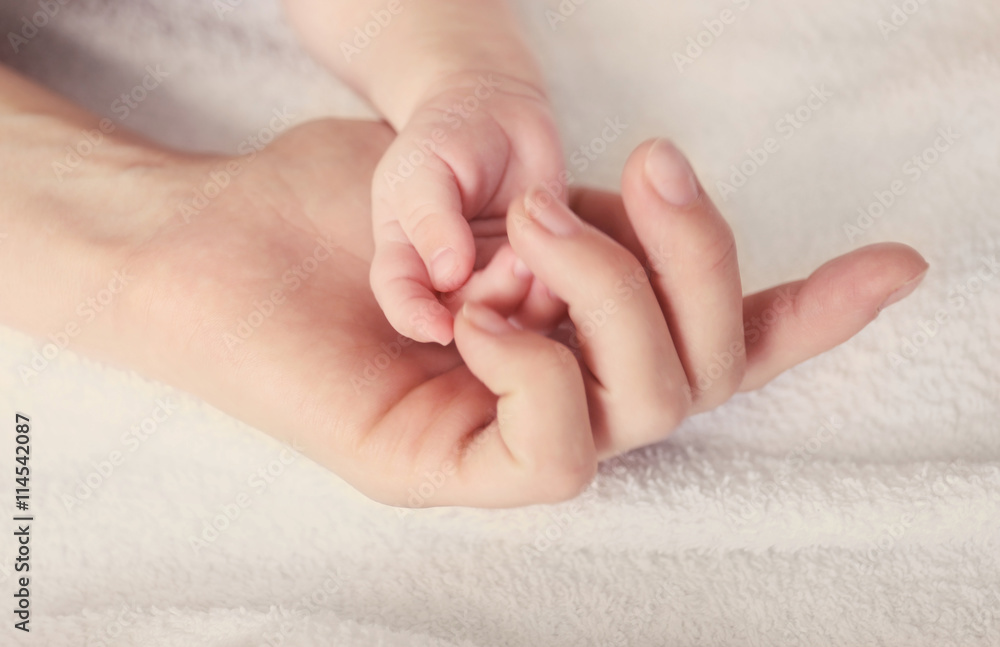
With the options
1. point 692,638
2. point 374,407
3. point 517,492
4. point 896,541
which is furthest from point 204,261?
point 896,541

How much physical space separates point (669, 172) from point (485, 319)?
0.15 metres

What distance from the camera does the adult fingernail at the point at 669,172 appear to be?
50 cm

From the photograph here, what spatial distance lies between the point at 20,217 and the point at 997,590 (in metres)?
0.89

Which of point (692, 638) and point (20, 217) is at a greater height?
point (692, 638)

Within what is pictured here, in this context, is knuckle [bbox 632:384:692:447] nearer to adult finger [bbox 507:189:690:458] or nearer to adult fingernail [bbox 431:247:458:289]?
adult finger [bbox 507:189:690:458]

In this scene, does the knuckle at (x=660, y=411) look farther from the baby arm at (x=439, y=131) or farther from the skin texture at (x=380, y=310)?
the baby arm at (x=439, y=131)

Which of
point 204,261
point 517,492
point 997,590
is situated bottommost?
point 204,261

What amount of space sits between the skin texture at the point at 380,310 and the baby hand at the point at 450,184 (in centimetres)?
3

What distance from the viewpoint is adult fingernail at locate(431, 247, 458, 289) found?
21.7 inches

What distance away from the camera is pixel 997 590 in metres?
0.61

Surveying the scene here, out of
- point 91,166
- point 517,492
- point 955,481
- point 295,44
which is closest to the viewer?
point 517,492

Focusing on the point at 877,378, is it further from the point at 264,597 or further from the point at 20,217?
the point at 20,217

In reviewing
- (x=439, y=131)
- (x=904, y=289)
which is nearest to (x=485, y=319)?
(x=439, y=131)

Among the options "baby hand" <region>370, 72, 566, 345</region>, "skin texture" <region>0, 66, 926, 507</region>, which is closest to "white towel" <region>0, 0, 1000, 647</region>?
"skin texture" <region>0, 66, 926, 507</region>
